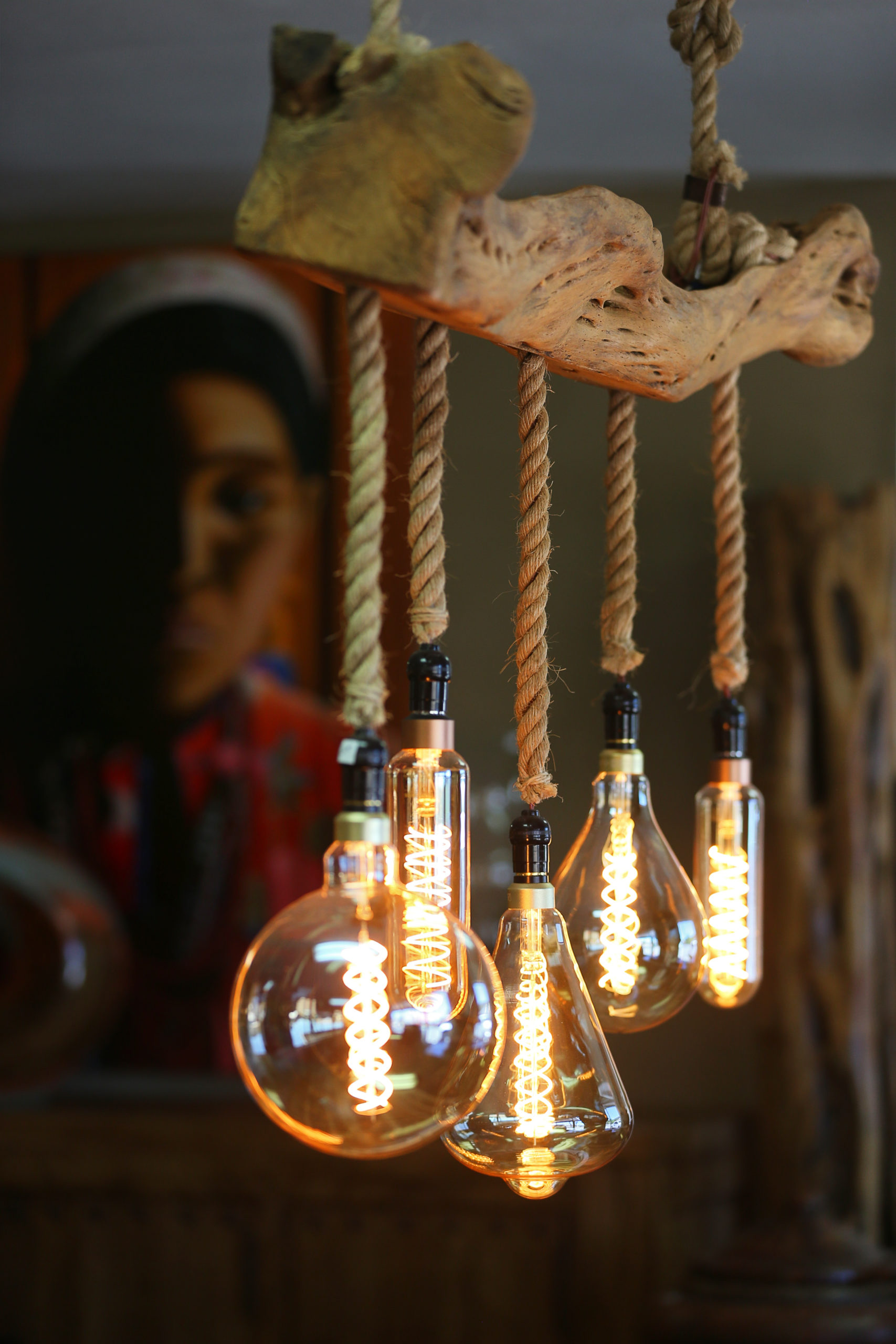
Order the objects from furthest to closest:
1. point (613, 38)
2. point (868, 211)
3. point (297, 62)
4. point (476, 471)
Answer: point (868, 211)
point (613, 38)
point (476, 471)
point (297, 62)

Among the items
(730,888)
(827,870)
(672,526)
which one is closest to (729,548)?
(730,888)

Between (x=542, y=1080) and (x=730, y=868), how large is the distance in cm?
24

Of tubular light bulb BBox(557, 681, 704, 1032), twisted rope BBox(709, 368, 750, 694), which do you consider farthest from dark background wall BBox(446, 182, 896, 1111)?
tubular light bulb BBox(557, 681, 704, 1032)

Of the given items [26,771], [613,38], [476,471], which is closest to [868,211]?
[613,38]

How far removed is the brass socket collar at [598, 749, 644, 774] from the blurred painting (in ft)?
4.90

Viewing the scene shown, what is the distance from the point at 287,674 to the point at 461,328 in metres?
1.65

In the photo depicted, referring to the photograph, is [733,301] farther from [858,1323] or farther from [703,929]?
[858,1323]

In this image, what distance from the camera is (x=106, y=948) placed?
7.00 ft

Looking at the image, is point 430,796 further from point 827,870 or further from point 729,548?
point 827,870

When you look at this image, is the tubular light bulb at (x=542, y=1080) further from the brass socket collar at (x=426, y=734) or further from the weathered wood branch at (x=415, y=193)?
the weathered wood branch at (x=415, y=193)

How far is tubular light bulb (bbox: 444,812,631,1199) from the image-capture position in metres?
0.55

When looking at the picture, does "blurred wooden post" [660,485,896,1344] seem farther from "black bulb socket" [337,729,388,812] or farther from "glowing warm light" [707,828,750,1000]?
"black bulb socket" [337,729,388,812]

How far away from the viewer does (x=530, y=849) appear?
0.58m

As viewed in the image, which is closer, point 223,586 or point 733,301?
point 733,301
